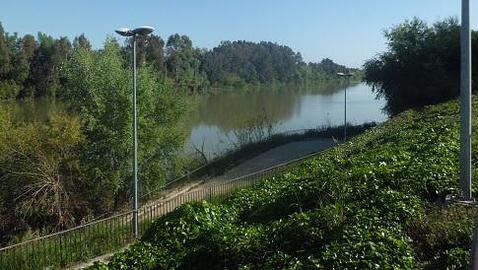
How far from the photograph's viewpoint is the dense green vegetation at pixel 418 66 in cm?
3878

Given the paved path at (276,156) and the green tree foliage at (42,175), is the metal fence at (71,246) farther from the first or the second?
the paved path at (276,156)

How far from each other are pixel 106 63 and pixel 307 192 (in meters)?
19.8

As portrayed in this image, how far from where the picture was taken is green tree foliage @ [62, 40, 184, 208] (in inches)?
1003

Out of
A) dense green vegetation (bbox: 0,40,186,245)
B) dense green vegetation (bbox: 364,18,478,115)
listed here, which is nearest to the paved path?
dense green vegetation (bbox: 0,40,186,245)

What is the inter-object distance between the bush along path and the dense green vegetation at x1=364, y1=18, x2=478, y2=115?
28542 millimetres

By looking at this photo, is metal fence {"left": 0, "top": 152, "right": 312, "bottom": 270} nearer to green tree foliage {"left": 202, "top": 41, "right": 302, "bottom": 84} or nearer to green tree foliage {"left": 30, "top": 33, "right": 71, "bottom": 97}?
green tree foliage {"left": 30, "top": 33, "right": 71, "bottom": 97}

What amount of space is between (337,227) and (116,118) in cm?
2009

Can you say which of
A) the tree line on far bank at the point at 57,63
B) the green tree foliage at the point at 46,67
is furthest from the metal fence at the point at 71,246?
the green tree foliage at the point at 46,67

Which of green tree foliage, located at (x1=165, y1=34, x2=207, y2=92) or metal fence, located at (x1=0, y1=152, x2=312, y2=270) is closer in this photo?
metal fence, located at (x1=0, y1=152, x2=312, y2=270)

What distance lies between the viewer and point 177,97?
30.5 meters

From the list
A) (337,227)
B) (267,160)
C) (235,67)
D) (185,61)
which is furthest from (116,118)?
(235,67)

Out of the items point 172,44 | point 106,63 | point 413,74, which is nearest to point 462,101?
point 106,63

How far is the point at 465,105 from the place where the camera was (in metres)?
8.70

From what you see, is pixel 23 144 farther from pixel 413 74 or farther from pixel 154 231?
pixel 413 74
